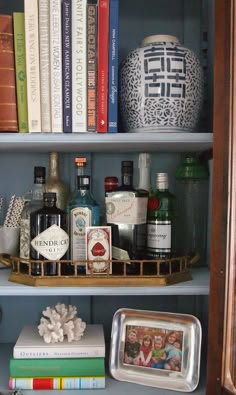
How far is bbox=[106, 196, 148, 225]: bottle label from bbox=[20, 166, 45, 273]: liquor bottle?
0.18 metres

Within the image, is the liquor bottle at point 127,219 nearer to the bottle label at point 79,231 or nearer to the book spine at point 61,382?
the bottle label at point 79,231

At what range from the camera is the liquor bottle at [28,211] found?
99cm

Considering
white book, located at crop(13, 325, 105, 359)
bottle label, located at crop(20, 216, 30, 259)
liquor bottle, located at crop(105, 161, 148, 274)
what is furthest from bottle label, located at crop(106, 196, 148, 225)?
white book, located at crop(13, 325, 105, 359)

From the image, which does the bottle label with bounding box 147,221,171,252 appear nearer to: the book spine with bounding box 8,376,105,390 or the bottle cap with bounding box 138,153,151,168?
the bottle cap with bounding box 138,153,151,168

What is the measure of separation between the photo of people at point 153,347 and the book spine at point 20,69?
563 mm

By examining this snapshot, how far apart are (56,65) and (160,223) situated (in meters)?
0.44

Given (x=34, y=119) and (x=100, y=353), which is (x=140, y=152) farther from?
(x=100, y=353)

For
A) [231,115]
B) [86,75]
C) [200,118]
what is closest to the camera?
[231,115]

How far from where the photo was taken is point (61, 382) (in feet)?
3.15

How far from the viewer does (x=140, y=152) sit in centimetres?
119

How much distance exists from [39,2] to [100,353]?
2.70ft

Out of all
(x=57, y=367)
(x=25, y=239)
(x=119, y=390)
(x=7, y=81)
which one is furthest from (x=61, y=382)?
(x=7, y=81)

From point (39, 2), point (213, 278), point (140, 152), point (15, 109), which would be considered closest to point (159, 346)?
point (213, 278)

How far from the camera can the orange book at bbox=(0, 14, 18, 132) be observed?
0.91m
